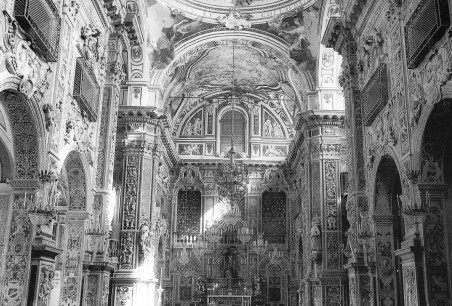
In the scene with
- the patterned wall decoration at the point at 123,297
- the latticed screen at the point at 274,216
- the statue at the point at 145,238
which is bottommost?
the patterned wall decoration at the point at 123,297

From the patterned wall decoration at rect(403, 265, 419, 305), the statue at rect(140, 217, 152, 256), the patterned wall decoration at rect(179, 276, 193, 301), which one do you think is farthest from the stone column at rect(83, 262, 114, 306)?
the patterned wall decoration at rect(179, 276, 193, 301)

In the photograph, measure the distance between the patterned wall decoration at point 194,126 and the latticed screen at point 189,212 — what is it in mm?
3276

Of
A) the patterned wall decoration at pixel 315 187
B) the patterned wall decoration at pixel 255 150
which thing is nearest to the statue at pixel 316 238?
the patterned wall decoration at pixel 315 187

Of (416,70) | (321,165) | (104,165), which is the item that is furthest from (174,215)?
(416,70)

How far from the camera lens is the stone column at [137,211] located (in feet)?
64.2

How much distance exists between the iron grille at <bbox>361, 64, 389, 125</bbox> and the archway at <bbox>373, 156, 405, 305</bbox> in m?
1.18

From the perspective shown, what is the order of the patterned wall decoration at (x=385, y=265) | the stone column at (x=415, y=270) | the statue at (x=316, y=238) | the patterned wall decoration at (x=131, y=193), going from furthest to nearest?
1. the patterned wall decoration at (x=131, y=193)
2. the statue at (x=316, y=238)
3. the patterned wall decoration at (x=385, y=265)
4. the stone column at (x=415, y=270)

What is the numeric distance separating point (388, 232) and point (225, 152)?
18.5 metres

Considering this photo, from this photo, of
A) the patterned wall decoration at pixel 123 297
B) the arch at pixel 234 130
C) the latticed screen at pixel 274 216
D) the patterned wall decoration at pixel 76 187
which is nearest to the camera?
the patterned wall decoration at pixel 76 187

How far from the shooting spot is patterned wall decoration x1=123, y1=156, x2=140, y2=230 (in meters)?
20.5

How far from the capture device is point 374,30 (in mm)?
13023

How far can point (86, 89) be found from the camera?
12.3 metres

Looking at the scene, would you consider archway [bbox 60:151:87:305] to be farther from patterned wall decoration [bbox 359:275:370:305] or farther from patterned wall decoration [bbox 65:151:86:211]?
patterned wall decoration [bbox 359:275:370:305]

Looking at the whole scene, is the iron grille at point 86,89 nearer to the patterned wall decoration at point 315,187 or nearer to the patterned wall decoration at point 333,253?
the patterned wall decoration at point 333,253
